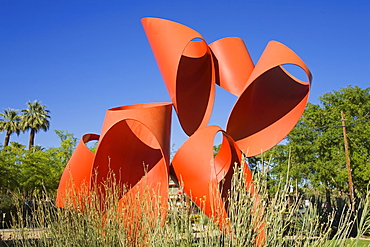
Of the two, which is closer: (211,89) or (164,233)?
(164,233)

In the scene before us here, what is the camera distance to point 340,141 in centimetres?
2262

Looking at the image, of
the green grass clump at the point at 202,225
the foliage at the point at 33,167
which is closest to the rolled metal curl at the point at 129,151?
the green grass clump at the point at 202,225

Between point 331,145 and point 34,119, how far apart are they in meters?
29.6

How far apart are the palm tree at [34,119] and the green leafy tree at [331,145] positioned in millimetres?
25094

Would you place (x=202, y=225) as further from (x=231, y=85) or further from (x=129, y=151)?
(x=231, y=85)

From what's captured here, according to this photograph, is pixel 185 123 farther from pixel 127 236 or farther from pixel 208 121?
pixel 127 236

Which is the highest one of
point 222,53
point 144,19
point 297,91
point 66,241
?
point 144,19

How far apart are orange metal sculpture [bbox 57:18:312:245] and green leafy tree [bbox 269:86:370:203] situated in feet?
44.3

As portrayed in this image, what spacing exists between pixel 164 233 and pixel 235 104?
4.99 m

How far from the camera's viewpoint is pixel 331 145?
23.1 m

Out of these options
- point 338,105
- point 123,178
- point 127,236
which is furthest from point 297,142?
point 127,236

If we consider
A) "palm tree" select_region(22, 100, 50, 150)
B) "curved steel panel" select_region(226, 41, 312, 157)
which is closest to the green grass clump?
"curved steel panel" select_region(226, 41, 312, 157)

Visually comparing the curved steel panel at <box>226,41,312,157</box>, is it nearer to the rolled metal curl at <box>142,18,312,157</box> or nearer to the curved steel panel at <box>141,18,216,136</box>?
the rolled metal curl at <box>142,18,312,157</box>

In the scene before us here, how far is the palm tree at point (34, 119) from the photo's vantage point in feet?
123
